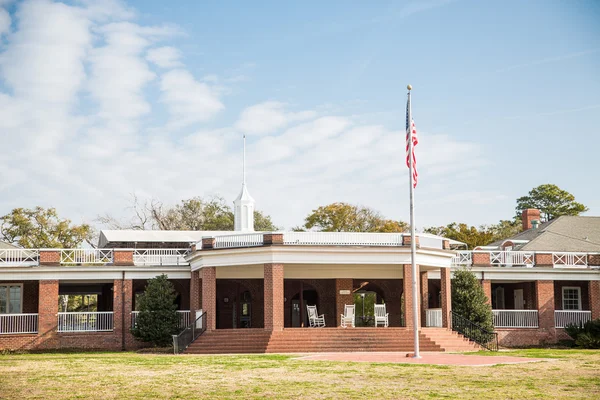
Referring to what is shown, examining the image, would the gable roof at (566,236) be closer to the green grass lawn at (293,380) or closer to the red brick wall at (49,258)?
the green grass lawn at (293,380)

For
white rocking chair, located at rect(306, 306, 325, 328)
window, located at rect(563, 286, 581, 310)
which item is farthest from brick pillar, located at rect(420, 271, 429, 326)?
window, located at rect(563, 286, 581, 310)

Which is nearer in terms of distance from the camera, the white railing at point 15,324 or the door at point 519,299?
the white railing at point 15,324

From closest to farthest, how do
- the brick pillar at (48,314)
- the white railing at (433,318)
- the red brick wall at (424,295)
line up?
the white railing at (433,318) → the brick pillar at (48,314) → the red brick wall at (424,295)

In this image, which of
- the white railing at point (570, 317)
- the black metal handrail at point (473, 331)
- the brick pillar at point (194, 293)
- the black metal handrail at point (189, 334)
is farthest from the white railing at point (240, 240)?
the white railing at point (570, 317)

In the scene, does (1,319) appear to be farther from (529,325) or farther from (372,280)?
(529,325)

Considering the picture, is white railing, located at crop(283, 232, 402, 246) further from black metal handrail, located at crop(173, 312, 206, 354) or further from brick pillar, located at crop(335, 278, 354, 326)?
black metal handrail, located at crop(173, 312, 206, 354)

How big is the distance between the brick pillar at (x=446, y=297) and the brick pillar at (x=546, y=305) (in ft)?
15.9

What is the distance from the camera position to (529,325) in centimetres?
3547

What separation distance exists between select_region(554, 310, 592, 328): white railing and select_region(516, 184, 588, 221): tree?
114ft

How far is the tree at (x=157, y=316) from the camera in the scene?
1310 inches

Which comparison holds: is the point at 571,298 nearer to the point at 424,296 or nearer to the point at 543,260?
the point at 543,260

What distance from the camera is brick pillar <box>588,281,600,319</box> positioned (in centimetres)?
3572

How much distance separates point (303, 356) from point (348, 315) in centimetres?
721

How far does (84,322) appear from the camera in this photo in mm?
34688
